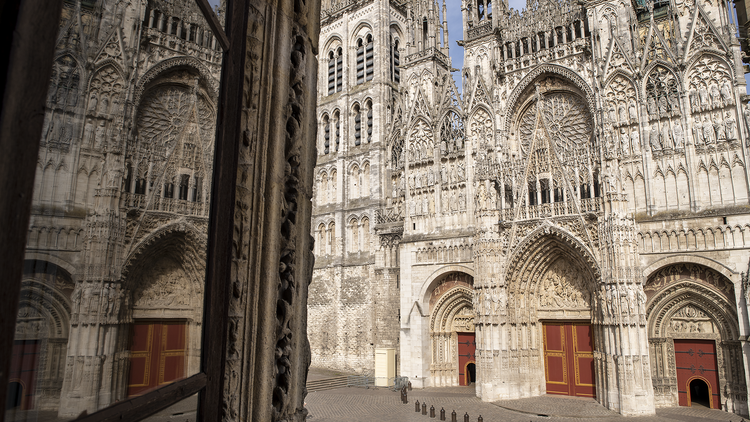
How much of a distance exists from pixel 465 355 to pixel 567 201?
8.16 m

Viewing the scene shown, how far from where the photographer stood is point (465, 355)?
21.6 metres

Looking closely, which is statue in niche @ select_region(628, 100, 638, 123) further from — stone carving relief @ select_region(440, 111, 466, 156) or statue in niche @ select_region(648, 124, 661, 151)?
stone carving relief @ select_region(440, 111, 466, 156)

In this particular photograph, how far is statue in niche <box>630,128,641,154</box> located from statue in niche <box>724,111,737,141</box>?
8.33 feet

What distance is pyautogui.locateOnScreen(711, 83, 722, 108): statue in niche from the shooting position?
1628cm

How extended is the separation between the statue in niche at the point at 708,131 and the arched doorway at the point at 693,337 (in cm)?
412

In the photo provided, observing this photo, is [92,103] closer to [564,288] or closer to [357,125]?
[564,288]

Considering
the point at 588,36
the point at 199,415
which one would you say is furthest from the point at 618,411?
the point at 199,415

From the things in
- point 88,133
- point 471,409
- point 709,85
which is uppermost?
point 709,85

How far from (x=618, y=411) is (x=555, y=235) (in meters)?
6.08

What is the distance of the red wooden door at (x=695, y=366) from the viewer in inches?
621

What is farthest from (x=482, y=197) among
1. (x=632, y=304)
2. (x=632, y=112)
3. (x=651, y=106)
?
(x=651, y=106)

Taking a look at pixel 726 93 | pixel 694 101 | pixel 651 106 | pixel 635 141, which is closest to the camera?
pixel 726 93

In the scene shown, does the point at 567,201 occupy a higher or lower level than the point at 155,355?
higher

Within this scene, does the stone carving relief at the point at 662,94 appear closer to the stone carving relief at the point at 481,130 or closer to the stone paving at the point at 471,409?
the stone carving relief at the point at 481,130
